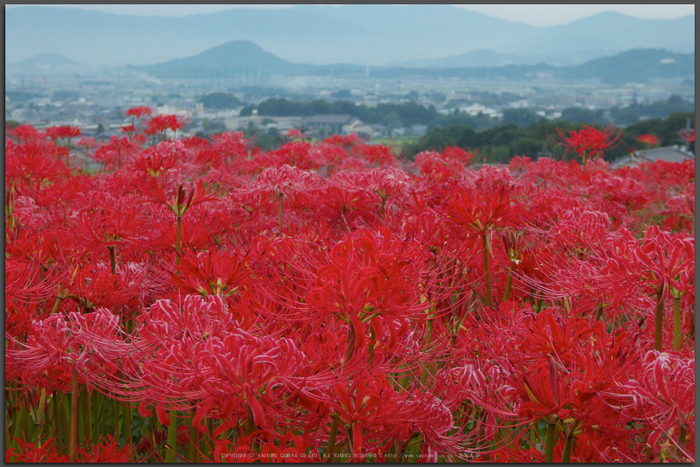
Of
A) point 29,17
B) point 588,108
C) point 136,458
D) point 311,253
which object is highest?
point 29,17

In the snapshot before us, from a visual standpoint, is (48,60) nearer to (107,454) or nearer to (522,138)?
(107,454)

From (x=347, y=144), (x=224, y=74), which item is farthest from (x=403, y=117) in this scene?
(x=224, y=74)

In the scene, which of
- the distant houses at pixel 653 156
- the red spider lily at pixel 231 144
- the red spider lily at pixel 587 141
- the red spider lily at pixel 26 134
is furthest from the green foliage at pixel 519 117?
the red spider lily at pixel 26 134

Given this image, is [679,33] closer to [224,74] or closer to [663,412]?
[663,412]

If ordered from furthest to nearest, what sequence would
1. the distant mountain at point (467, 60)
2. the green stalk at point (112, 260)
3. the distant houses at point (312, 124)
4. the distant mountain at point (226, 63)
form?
the distant houses at point (312, 124) < the distant mountain at point (467, 60) < the distant mountain at point (226, 63) < the green stalk at point (112, 260)

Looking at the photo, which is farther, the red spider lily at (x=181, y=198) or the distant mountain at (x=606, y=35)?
the distant mountain at (x=606, y=35)

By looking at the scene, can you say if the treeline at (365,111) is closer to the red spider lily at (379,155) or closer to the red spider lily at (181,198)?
the red spider lily at (379,155)
